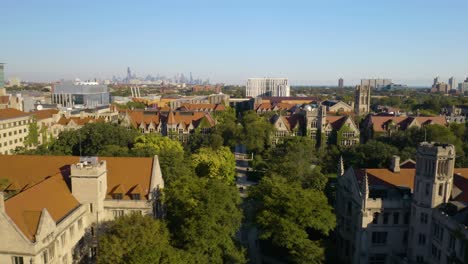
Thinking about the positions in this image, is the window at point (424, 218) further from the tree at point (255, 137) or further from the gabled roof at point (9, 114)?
the gabled roof at point (9, 114)

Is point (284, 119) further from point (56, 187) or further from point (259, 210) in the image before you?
point (56, 187)

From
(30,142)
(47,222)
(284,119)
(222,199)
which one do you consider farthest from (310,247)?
(30,142)

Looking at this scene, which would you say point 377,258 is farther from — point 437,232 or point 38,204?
point 38,204

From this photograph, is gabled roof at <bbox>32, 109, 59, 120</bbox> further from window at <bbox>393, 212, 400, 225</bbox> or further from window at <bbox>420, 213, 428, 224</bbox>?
window at <bbox>420, 213, 428, 224</bbox>

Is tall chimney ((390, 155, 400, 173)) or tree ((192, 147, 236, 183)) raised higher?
tall chimney ((390, 155, 400, 173))

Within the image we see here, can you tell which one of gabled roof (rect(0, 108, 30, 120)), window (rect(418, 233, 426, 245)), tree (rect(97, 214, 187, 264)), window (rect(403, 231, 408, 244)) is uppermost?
gabled roof (rect(0, 108, 30, 120))

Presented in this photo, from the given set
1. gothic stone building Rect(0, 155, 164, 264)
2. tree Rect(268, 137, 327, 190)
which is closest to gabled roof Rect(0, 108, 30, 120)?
gothic stone building Rect(0, 155, 164, 264)

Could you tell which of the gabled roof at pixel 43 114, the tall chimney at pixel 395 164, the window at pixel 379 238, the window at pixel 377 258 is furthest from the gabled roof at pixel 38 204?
the gabled roof at pixel 43 114

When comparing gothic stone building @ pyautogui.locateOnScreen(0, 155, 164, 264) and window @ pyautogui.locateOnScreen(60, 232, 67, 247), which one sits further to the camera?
window @ pyautogui.locateOnScreen(60, 232, 67, 247)
